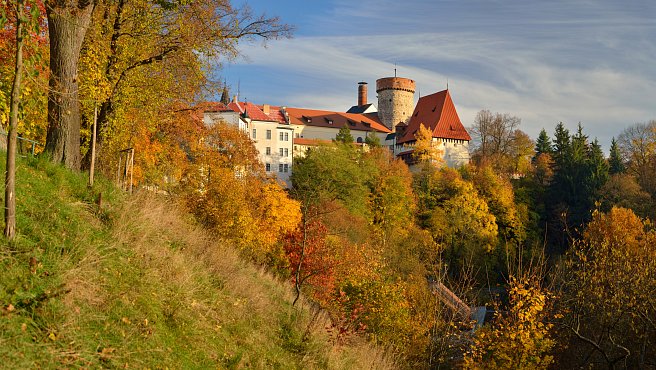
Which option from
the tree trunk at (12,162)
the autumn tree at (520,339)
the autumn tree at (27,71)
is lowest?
the autumn tree at (520,339)

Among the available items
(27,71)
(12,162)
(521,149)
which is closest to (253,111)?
(521,149)

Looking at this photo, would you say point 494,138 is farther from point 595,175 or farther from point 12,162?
point 12,162

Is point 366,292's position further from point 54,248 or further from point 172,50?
point 54,248

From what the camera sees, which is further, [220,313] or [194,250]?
[194,250]

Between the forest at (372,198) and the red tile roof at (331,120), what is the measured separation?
55.1 ft

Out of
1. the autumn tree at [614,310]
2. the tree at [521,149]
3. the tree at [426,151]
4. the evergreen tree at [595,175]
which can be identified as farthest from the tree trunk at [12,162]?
the tree at [521,149]

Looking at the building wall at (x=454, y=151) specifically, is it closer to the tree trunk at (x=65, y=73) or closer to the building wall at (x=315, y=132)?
the building wall at (x=315, y=132)

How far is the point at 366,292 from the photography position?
19.2 m

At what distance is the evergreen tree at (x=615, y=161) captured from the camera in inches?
2532

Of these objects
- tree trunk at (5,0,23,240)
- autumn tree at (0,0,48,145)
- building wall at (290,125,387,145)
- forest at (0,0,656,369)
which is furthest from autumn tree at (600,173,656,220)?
tree trunk at (5,0,23,240)

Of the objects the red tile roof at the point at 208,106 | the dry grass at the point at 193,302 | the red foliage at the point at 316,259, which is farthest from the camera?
the red foliage at the point at 316,259

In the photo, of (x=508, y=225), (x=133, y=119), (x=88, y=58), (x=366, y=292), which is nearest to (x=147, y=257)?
(x=88, y=58)

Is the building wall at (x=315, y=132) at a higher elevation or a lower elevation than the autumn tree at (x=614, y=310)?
higher

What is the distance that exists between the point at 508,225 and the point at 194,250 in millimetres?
50242
